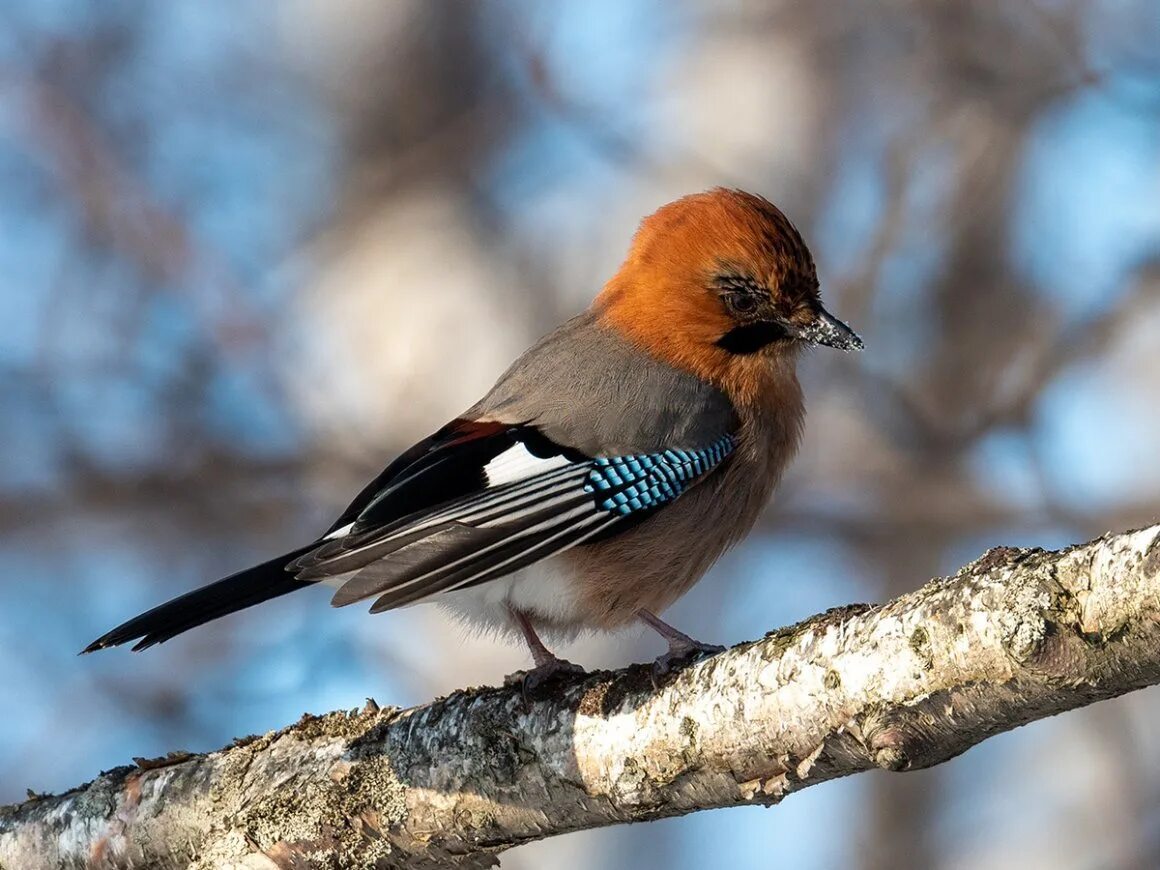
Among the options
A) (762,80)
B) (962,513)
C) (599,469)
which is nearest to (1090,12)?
(762,80)

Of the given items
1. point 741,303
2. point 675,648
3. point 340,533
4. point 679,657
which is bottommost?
point 679,657

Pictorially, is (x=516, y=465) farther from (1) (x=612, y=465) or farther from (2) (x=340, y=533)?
(2) (x=340, y=533)

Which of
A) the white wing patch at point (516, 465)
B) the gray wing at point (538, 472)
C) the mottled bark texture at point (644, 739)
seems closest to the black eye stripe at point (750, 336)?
the gray wing at point (538, 472)

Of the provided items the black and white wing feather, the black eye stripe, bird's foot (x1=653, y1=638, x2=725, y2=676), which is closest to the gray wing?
the black and white wing feather

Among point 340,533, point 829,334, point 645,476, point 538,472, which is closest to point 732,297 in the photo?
point 829,334

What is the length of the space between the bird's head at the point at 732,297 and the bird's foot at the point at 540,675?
1.55m

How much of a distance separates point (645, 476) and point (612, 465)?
12 centimetres

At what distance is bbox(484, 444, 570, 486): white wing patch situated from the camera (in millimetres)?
4105

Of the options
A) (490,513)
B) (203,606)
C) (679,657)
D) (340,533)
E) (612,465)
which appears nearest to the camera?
(679,657)

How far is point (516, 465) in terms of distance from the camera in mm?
4184

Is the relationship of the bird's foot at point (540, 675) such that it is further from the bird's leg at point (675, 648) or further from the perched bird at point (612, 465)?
the bird's leg at point (675, 648)

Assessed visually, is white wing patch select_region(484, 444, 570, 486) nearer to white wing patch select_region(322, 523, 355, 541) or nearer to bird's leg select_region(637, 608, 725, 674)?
white wing patch select_region(322, 523, 355, 541)

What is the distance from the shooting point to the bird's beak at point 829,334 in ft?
16.1

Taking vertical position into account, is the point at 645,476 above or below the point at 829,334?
below
